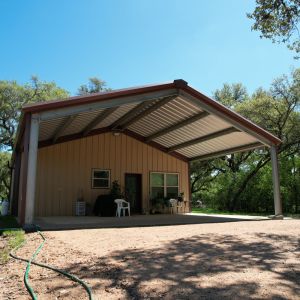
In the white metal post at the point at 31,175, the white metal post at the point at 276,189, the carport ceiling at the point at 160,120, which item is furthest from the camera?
the white metal post at the point at 276,189

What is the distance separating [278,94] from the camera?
53.7ft

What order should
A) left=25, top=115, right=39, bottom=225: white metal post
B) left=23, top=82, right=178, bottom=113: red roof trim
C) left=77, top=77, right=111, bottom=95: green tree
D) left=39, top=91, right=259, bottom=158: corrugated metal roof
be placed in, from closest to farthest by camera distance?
1. left=25, top=115, right=39, bottom=225: white metal post
2. left=23, top=82, right=178, bottom=113: red roof trim
3. left=39, top=91, right=259, bottom=158: corrugated metal roof
4. left=77, top=77, right=111, bottom=95: green tree

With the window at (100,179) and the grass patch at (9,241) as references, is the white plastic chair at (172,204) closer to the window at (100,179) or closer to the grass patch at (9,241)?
the window at (100,179)

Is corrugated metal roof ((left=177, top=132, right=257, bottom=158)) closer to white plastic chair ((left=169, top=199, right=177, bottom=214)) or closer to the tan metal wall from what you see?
the tan metal wall

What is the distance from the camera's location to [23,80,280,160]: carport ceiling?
813 centimetres

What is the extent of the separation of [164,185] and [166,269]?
11118mm

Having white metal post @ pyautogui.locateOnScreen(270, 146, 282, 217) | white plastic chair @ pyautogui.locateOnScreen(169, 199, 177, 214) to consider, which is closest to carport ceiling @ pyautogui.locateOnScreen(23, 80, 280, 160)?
white metal post @ pyautogui.locateOnScreen(270, 146, 282, 217)

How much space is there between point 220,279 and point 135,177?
36.2ft

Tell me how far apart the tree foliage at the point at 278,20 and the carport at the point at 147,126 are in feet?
8.42

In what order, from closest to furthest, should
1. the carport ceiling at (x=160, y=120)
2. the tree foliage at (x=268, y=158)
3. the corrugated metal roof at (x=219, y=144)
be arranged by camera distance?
the carport ceiling at (x=160, y=120) → the corrugated metal roof at (x=219, y=144) → the tree foliage at (x=268, y=158)

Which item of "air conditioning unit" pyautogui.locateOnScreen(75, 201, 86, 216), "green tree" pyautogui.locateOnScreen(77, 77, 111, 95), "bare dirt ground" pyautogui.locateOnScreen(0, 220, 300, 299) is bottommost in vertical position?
"bare dirt ground" pyautogui.locateOnScreen(0, 220, 300, 299)

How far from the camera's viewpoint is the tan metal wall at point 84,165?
1192cm

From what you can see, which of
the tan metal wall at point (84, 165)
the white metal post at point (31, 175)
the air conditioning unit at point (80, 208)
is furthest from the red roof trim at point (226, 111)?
the air conditioning unit at point (80, 208)

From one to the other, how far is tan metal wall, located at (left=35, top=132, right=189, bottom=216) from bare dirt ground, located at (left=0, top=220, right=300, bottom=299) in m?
6.71
